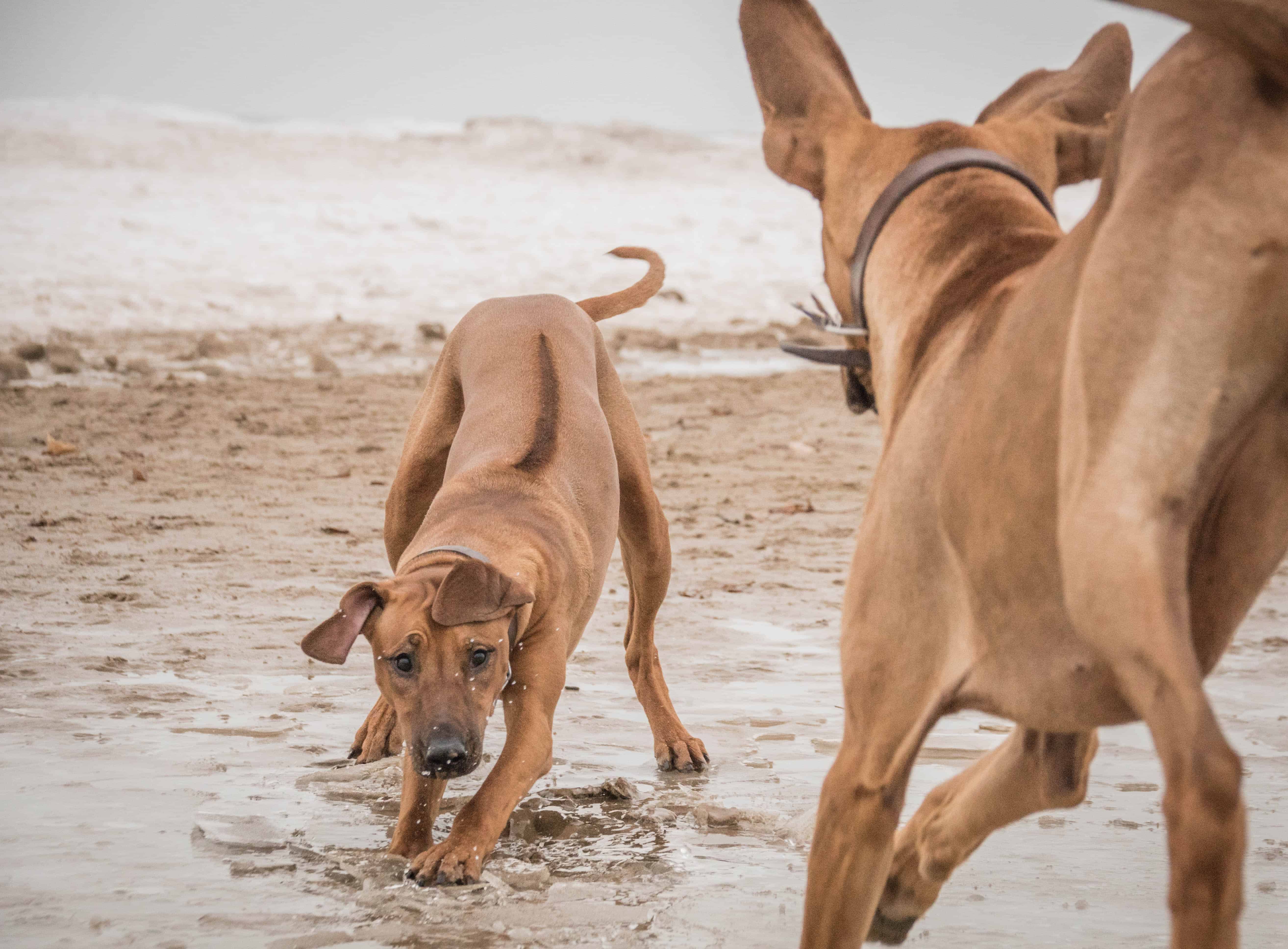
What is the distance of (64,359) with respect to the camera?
11242 millimetres

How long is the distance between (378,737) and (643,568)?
3.67 feet

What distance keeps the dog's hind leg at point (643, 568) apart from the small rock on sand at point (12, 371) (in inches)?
269

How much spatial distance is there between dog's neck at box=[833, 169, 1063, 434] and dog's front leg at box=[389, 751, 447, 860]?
169cm

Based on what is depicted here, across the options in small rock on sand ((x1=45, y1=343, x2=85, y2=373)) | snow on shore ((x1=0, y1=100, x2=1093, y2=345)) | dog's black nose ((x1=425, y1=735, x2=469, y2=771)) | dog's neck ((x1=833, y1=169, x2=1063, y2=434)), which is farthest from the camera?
snow on shore ((x1=0, y1=100, x2=1093, y2=345))

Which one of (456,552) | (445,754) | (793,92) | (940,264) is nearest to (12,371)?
(456,552)

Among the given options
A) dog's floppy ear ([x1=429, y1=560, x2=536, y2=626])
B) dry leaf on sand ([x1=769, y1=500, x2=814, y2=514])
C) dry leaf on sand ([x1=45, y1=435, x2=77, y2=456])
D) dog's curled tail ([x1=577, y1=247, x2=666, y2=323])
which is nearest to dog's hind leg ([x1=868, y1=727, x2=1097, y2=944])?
dog's floppy ear ([x1=429, y1=560, x2=536, y2=626])

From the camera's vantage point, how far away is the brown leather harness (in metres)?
2.38

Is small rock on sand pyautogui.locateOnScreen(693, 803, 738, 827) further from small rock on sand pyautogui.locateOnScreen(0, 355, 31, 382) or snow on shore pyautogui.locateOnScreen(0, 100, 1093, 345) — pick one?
snow on shore pyautogui.locateOnScreen(0, 100, 1093, 345)

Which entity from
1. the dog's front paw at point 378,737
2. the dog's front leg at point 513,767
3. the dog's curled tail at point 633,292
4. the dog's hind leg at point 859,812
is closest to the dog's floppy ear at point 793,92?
the dog's hind leg at point 859,812

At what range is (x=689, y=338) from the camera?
49.6 ft

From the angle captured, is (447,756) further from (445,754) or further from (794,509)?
(794,509)

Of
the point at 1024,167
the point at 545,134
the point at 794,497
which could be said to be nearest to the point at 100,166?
the point at 545,134

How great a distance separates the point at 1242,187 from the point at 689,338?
13.6 m

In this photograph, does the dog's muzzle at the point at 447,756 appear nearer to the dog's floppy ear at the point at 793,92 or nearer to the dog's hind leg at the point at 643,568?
the dog's hind leg at the point at 643,568
